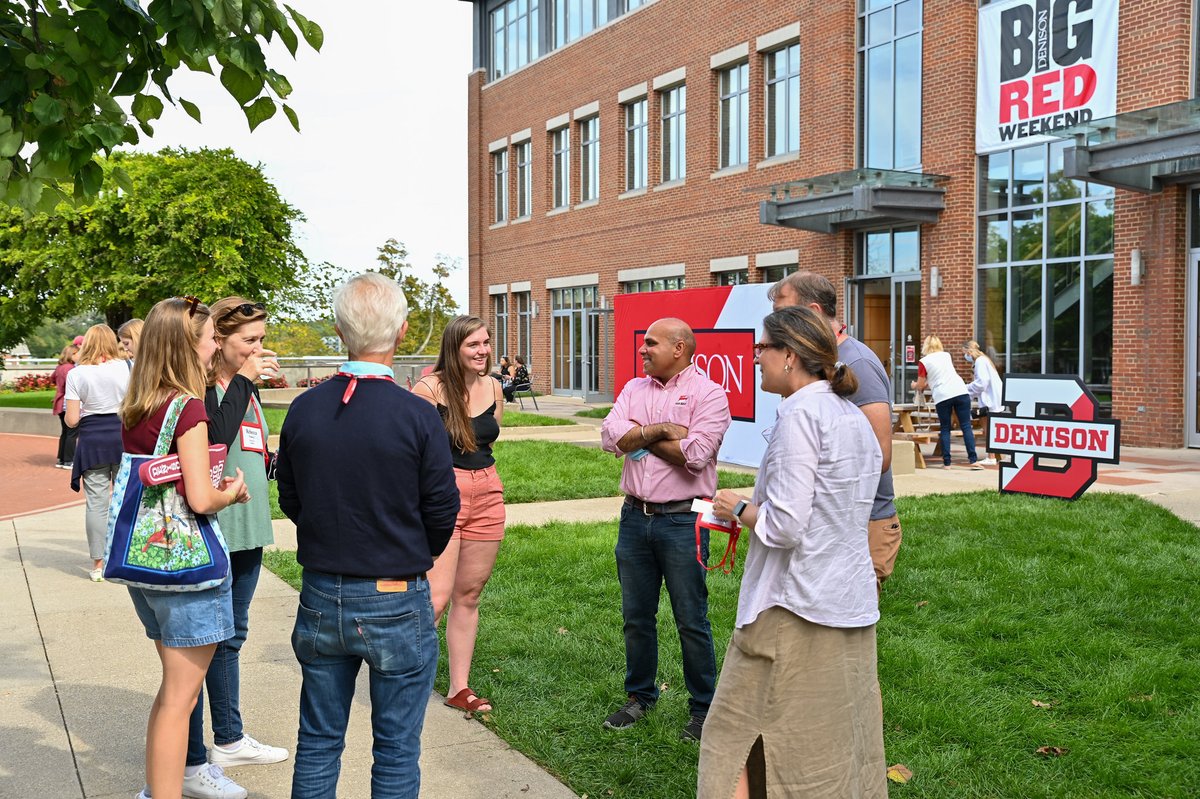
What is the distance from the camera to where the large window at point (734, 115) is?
26031 mm

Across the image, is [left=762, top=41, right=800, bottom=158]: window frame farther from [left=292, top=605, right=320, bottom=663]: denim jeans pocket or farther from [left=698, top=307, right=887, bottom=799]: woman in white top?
[left=292, top=605, right=320, bottom=663]: denim jeans pocket

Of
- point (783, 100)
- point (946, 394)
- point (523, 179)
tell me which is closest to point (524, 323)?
point (523, 179)

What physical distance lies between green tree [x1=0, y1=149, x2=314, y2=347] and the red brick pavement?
9.67 m

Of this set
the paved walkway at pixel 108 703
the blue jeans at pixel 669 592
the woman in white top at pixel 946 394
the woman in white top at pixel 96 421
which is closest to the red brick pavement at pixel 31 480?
the paved walkway at pixel 108 703

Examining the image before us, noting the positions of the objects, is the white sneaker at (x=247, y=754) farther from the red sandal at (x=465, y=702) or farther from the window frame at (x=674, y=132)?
the window frame at (x=674, y=132)

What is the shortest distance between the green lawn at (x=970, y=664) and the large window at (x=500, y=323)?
1102 inches

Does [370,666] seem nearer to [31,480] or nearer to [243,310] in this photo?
[243,310]

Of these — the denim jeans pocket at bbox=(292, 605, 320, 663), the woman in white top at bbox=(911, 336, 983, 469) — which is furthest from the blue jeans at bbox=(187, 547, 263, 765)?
the woman in white top at bbox=(911, 336, 983, 469)

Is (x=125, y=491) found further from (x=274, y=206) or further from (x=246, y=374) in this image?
(x=274, y=206)

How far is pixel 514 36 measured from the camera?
36625mm

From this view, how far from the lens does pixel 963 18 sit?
19922 millimetres

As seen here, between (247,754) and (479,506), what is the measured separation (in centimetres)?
151

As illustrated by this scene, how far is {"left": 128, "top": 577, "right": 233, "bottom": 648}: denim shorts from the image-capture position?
3861mm

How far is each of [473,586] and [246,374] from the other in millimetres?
1646
